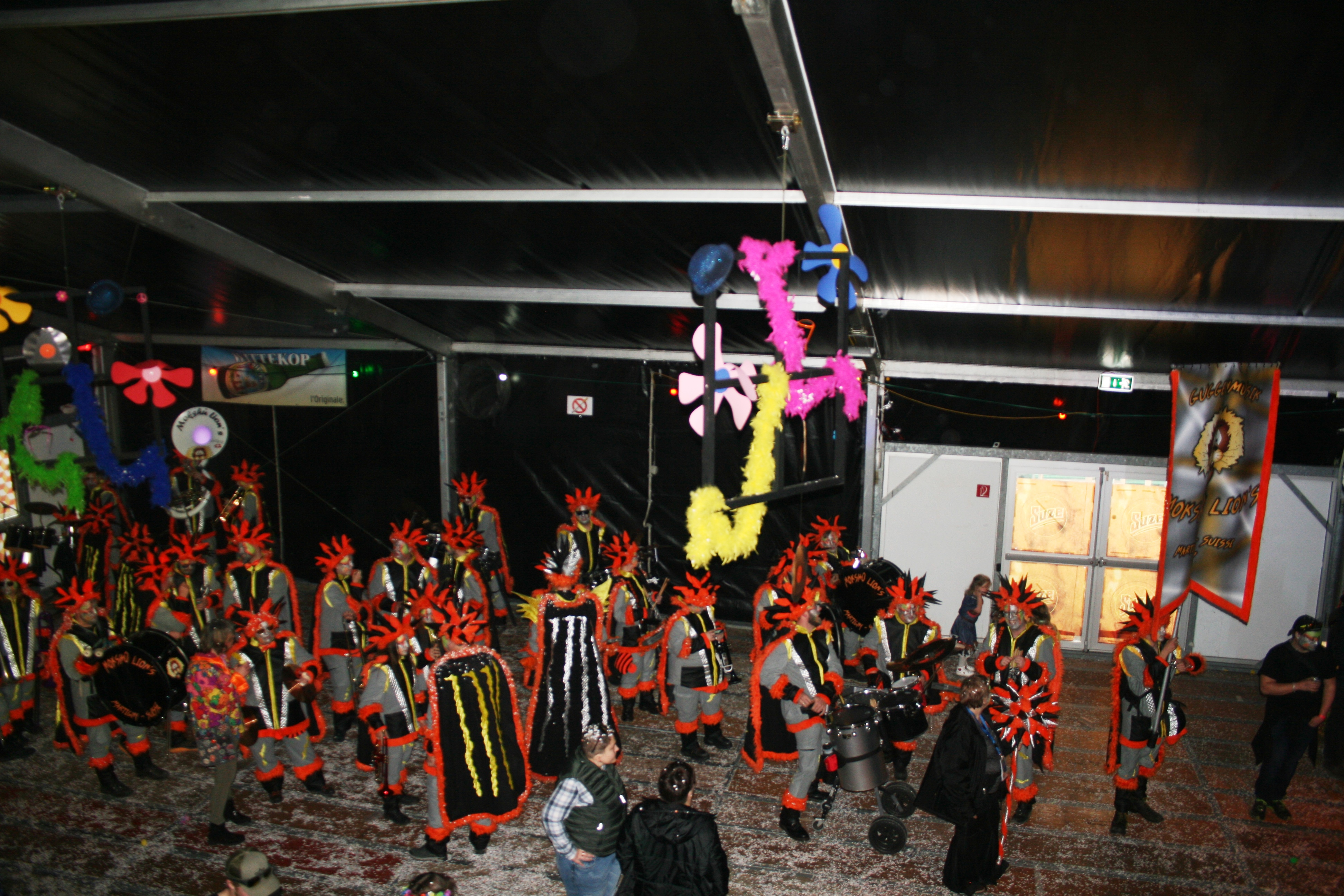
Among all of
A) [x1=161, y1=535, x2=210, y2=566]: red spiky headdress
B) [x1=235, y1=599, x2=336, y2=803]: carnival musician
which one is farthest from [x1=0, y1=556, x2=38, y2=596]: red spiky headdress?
[x1=235, y1=599, x2=336, y2=803]: carnival musician

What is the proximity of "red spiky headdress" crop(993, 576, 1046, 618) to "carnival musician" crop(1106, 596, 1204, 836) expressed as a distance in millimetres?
605

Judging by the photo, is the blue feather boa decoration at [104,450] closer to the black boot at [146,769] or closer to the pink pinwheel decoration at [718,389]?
the black boot at [146,769]

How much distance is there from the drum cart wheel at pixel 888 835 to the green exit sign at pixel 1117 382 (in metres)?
5.15

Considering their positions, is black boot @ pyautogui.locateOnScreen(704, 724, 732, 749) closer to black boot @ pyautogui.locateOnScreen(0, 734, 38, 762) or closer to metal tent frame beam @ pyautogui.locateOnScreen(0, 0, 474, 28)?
black boot @ pyautogui.locateOnScreen(0, 734, 38, 762)

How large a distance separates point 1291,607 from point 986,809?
20.6ft

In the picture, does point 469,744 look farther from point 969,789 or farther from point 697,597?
point 969,789

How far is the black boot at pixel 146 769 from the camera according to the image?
6.20 m

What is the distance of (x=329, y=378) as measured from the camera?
11.1 meters

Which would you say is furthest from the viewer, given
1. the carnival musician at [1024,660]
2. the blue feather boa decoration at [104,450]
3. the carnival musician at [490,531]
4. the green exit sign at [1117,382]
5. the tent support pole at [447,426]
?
the tent support pole at [447,426]

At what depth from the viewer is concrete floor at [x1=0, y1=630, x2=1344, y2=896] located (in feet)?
16.4

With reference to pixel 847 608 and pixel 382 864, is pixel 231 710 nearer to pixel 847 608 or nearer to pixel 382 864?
pixel 382 864

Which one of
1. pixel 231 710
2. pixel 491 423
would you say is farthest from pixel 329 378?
pixel 231 710

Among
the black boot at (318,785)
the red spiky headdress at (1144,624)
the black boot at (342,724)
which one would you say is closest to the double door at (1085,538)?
the red spiky headdress at (1144,624)

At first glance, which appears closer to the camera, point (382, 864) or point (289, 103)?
point (289, 103)
